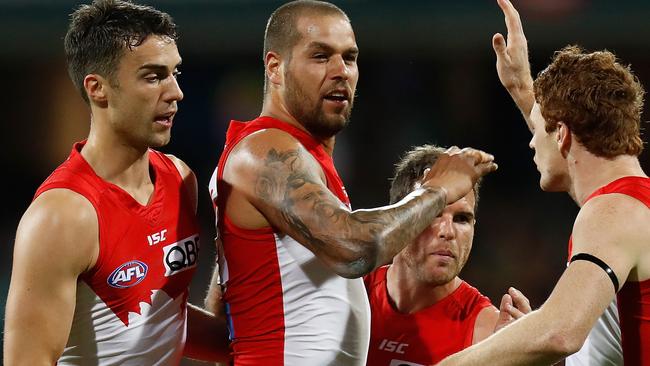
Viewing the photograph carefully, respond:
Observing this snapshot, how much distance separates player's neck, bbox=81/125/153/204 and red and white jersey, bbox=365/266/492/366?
47.0 inches

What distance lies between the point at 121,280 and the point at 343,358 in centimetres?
86

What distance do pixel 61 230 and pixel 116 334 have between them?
1.61ft

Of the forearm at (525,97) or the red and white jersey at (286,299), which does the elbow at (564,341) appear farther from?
the forearm at (525,97)

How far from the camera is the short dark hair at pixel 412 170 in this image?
14.7 ft

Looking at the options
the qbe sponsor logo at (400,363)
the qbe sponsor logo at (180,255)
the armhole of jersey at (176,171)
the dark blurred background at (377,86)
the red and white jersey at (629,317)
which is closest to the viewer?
the red and white jersey at (629,317)

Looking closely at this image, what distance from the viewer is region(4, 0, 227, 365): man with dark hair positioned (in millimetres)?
3396

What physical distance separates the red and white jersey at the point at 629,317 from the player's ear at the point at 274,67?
1.22 m

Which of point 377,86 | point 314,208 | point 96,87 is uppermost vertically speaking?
point 96,87

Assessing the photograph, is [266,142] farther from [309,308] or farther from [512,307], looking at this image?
[512,307]

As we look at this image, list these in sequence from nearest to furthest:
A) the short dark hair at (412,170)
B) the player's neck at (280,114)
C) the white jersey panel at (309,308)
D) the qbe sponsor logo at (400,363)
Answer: the white jersey panel at (309,308) < the player's neck at (280,114) < the qbe sponsor logo at (400,363) < the short dark hair at (412,170)

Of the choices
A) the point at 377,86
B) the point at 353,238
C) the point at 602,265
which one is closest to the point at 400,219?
the point at 353,238

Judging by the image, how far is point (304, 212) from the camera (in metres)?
3.26

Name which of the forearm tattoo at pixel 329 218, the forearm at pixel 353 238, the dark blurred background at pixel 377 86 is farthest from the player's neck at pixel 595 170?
the dark blurred background at pixel 377 86

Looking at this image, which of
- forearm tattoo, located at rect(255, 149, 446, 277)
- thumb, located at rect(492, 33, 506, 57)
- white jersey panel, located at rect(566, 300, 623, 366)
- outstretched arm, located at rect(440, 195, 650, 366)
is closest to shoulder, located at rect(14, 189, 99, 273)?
forearm tattoo, located at rect(255, 149, 446, 277)
